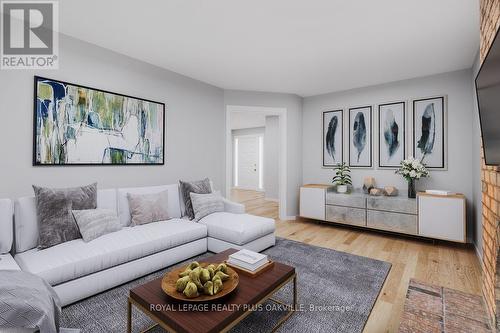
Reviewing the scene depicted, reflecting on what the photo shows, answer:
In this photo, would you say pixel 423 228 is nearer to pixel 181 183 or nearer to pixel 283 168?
pixel 283 168

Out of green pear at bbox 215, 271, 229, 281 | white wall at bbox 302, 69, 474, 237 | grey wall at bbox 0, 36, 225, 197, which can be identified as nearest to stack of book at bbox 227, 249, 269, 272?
green pear at bbox 215, 271, 229, 281

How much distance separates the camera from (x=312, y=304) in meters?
2.04

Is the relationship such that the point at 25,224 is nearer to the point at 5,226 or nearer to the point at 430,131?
the point at 5,226

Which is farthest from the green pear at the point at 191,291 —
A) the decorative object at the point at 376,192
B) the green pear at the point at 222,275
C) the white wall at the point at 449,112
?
the white wall at the point at 449,112

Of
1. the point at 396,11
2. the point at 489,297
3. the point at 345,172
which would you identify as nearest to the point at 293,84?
the point at 345,172

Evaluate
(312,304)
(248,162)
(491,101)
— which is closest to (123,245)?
(312,304)

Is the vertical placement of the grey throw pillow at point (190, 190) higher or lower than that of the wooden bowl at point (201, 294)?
higher

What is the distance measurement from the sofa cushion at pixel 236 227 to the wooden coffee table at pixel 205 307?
1.11 metres

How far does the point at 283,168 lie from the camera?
16.4 ft

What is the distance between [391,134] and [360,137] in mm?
502

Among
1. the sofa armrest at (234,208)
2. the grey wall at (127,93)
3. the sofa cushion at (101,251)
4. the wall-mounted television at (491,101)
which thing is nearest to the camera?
the wall-mounted television at (491,101)

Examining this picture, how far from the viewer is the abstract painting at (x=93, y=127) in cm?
257

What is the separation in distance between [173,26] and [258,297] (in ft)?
8.44

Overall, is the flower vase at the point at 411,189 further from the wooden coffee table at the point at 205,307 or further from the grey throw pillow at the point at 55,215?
the grey throw pillow at the point at 55,215
